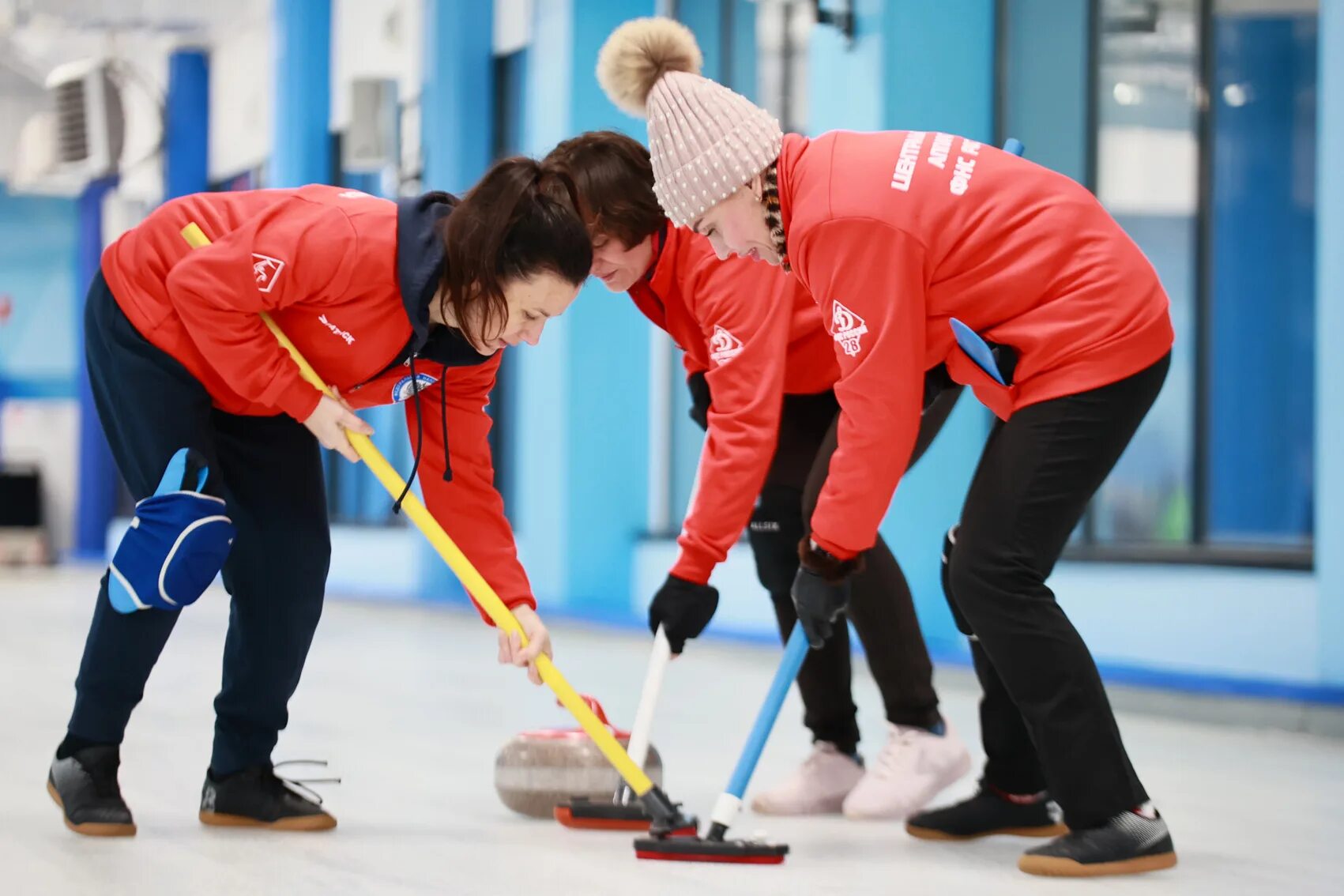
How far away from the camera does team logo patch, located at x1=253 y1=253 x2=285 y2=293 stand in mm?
1922

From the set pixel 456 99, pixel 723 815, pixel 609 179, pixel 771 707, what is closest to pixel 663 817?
pixel 723 815

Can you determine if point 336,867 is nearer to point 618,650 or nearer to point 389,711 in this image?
point 389,711

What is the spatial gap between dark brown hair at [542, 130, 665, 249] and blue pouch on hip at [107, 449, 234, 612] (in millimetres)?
630

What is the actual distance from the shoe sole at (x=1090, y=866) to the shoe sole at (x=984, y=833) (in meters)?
0.27

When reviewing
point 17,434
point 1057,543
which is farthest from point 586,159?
point 17,434

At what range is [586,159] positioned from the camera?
2025 millimetres

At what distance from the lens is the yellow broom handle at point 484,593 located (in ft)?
6.70

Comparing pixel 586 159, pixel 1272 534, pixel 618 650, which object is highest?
pixel 586 159

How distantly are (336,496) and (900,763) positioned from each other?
8.13m

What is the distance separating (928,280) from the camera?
1.81 metres

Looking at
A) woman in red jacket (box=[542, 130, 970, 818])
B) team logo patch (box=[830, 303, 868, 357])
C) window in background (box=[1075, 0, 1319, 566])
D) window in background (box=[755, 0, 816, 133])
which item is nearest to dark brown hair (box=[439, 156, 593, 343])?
woman in red jacket (box=[542, 130, 970, 818])

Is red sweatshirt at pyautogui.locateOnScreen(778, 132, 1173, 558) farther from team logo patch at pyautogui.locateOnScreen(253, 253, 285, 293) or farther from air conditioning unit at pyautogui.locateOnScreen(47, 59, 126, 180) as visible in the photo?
air conditioning unit at pyautogui.locateOnScreen(47, 59, 126, 180)

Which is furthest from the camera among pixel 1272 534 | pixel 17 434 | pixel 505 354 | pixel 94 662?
pixel 17 434

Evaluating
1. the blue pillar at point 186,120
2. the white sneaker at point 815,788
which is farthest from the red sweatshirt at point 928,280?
the blue pillar at point 186,120
